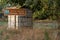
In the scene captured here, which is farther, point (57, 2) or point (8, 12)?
→ point (8, 12)

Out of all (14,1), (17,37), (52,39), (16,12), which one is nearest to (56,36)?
(52,39)

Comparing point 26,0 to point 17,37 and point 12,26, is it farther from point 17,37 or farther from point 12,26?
point 12,26

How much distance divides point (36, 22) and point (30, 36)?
128 inches

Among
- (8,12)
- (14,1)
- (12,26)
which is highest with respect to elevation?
(14,1)

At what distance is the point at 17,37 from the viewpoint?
861 cm

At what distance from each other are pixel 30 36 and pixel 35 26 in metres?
2.96

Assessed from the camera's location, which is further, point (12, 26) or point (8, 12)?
point (12, 26)

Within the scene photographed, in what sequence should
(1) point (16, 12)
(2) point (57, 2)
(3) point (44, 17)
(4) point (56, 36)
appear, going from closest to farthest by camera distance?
(2) point (57, 2) → (4) point (56, 36) → (1) point (16, 12) → (3) point (44, 17)

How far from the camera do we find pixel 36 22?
11.5m

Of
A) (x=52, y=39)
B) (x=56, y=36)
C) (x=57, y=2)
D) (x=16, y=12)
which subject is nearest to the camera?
(x=57, y=2)

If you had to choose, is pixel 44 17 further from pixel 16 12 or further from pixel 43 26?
pixel 16 12

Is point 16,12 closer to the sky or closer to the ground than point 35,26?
closer to the sky

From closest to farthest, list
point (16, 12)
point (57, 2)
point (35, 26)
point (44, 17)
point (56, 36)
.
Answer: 1. point (57, 2)
2. point (56, 36)
3. point (16, 12)
4. point (35, 26)
5. point (44, 17)

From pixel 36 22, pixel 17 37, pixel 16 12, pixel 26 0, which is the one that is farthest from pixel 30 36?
pixel 36 22
